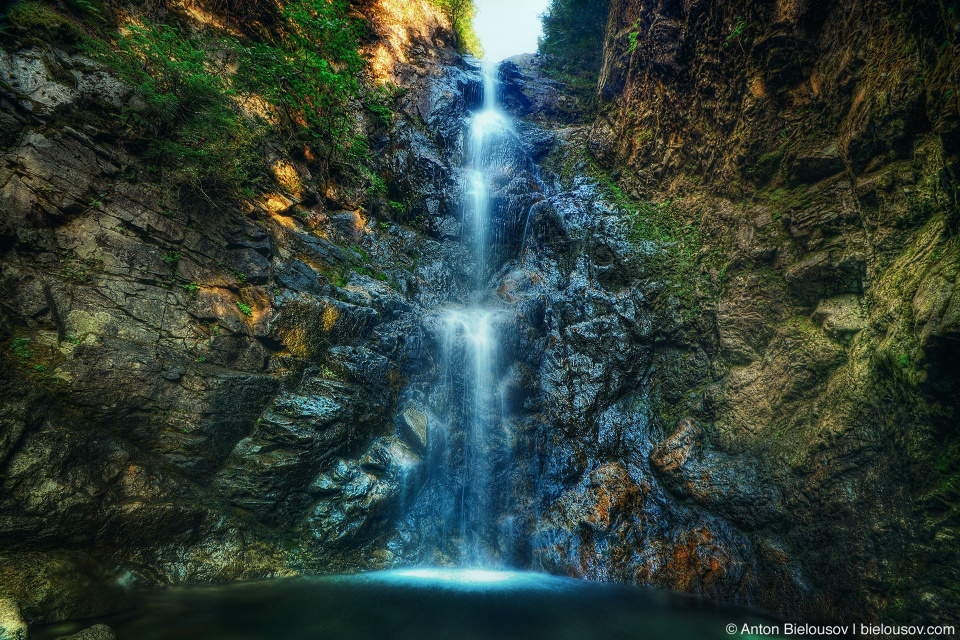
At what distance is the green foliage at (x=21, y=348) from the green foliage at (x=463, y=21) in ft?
66.0

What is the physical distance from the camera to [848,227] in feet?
19.8

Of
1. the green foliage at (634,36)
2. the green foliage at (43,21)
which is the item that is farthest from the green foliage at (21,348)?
the green foliage at (634,36)

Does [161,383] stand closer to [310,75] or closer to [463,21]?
[310,75]

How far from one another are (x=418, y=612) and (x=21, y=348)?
21.0 ft

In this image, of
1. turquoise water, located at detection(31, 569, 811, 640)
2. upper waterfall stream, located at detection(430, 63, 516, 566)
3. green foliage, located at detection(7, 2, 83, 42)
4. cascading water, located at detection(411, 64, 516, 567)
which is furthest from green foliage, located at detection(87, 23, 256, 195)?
turquoise water, located at detection(31, 569, 811, 640)

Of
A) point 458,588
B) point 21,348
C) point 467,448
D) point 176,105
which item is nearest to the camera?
point 21,348

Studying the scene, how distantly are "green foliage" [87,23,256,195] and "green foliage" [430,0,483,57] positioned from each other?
15.2 meters

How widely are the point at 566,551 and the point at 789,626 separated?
130 inches

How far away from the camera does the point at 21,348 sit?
4.75m

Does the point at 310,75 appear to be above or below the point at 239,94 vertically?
above

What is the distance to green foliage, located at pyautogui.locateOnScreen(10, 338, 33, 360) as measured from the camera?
4.70m

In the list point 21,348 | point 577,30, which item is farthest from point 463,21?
point 21,348

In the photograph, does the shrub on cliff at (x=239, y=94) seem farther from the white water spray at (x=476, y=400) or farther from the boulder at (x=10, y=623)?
the boulder at (x=10, y=623)

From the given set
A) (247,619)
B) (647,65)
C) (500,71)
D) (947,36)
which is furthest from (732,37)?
(247,619)
